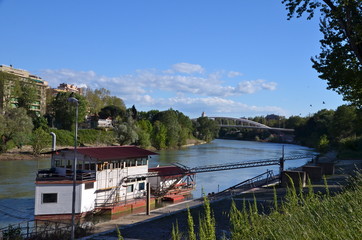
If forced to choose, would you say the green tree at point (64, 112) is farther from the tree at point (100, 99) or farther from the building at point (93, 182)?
the building at point (93, 182)

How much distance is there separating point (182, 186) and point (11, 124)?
36.1 meters

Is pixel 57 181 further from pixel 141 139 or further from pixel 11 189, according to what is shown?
pixel 141 139

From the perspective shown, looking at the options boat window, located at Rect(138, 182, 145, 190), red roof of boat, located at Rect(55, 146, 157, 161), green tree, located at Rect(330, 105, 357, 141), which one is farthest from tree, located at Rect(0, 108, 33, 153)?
green tree, located at Rect(330, 105, 357, 141)

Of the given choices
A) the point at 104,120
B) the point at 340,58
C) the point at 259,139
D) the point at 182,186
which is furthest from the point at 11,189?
the point at 259,139

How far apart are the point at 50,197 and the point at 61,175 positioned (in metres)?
1.92

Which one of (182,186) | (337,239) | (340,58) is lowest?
(182,186)

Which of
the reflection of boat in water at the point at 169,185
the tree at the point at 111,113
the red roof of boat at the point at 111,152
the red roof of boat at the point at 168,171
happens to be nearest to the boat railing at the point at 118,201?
the reflection of boat in water at the point at 169,185

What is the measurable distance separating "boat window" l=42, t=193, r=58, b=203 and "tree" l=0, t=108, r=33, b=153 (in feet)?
123

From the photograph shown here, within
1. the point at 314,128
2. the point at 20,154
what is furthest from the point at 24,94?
the point at 314,128

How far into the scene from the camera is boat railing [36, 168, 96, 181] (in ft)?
75.2

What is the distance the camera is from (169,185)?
32281 millimetres

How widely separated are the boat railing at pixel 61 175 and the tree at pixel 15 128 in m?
35.7

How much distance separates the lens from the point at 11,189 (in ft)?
97.5

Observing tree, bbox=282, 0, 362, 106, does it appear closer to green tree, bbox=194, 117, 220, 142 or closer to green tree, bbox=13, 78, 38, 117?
green tree, bbox=13, 78, 38, 117
